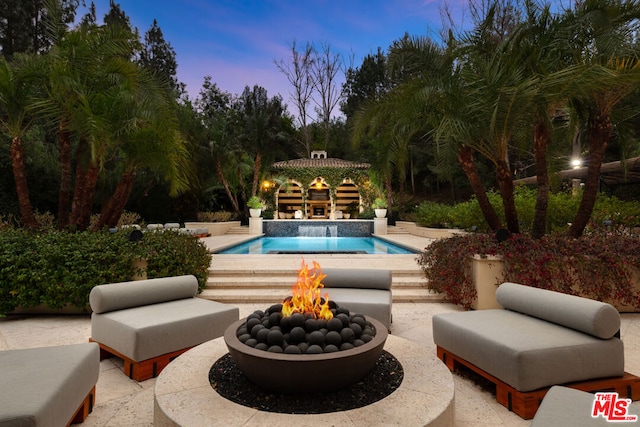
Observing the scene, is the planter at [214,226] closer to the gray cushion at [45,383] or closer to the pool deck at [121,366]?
the pool deck at [121,366]

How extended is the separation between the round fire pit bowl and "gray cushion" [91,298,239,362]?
1203 millimetres

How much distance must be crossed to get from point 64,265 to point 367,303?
3.89m

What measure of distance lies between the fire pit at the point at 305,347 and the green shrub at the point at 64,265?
10.1ft

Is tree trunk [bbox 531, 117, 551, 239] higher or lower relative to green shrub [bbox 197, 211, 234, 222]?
higher

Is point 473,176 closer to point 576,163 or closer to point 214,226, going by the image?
point 576,163

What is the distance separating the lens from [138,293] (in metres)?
3.46

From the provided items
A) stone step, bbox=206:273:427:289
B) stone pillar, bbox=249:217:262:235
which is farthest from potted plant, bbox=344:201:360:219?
stone step, bbox=206:273:427:289

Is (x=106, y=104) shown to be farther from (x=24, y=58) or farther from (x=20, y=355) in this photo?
(x=20, y=355)

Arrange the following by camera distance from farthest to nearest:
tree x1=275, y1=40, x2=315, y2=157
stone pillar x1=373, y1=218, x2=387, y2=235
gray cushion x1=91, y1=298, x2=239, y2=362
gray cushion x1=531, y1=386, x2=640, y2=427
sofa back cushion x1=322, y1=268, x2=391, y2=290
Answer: tree x1=275, y1=40, x2=315, y2=157 → stone pillar x1=373, y1=218, x2=387, y2=235 → sofa back cushion x1=322, y1=268, x2=391, y2=290 → gray cushion x1=91, y1=298, x2=239, y2=362 → gray cushion x1=531, y1=386, x2=640, y2=427

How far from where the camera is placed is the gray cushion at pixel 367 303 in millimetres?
3830

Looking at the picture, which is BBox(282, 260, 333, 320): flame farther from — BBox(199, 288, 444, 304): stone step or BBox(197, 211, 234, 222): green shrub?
BBox(197, 211, 234, 222): green shrub

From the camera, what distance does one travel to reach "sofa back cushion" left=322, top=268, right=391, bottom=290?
4.38 m

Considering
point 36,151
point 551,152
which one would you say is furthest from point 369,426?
point 36,151

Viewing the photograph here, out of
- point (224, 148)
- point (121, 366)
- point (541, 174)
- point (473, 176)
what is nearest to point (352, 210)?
point (224, 148)
